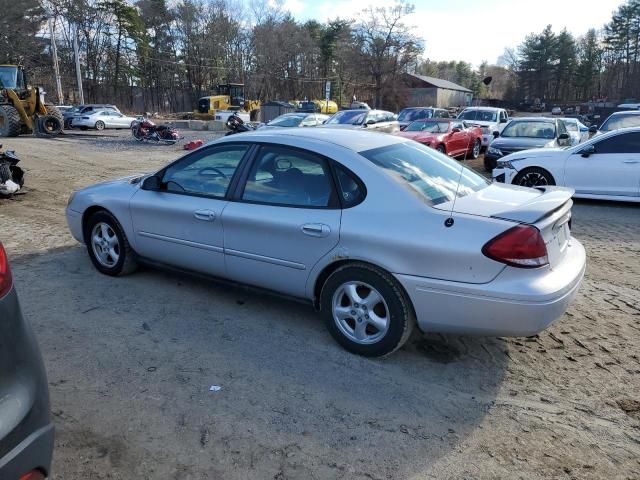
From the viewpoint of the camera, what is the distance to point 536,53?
8606cm

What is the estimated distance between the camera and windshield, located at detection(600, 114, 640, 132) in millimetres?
13922

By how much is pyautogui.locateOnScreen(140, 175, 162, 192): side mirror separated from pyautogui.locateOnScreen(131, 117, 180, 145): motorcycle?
18.1m

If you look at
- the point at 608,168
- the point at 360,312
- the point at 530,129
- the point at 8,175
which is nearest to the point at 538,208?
the point at 360,312

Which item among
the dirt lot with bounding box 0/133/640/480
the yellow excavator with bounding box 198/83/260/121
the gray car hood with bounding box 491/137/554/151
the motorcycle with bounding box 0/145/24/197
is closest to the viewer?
the dirt lot with bounding box 0/133/640/480

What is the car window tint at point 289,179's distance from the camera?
3.75 meters

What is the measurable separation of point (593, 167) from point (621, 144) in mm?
581

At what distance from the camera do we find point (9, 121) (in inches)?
917

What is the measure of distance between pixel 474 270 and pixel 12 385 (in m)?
2.48

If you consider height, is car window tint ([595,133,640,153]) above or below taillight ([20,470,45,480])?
above

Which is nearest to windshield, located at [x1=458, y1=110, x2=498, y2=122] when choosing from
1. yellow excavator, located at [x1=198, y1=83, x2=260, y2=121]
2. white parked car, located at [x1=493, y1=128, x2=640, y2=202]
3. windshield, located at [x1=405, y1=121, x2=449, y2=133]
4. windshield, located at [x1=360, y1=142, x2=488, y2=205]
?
windshield, located at [x1=405, y1=121, x2=449, y2=133]

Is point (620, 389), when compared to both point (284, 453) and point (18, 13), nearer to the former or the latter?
point (284, 453)

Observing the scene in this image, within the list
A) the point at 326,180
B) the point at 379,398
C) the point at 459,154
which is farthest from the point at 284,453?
the point at 459,154

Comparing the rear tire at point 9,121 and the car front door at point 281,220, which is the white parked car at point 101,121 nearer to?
the rear tire at point 9,121

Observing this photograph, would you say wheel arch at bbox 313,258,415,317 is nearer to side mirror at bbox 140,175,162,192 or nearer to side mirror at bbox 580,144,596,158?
side mirror at bbox 140,175,162,192
